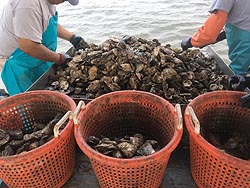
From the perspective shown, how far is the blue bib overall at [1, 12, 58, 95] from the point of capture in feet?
8.01

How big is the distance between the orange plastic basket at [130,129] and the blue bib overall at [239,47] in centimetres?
149

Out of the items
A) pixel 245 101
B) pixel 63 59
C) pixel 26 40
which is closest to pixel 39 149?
pixel 245 101

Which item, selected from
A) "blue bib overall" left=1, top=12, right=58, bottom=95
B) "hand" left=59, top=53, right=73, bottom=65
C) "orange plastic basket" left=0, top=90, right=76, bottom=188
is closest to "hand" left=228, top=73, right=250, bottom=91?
"orange plastic basket" left=0, top=90, right=76, bottom=188

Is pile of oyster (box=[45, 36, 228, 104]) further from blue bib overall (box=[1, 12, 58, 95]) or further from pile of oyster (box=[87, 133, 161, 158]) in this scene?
pile of oyster (box=[87, 133, 161, 158])

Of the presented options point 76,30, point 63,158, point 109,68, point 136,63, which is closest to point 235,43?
point 136,63

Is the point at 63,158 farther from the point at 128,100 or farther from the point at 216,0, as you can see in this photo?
the point at 216,0

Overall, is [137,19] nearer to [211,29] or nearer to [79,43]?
[79,43]

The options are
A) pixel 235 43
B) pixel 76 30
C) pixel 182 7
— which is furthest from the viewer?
pixel 182 7

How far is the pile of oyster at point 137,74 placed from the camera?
6.43ft

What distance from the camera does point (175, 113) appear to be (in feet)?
4.24

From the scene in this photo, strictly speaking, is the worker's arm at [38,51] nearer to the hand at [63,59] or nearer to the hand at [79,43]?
the hand at [63,59]

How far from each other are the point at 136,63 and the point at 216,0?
937 mm

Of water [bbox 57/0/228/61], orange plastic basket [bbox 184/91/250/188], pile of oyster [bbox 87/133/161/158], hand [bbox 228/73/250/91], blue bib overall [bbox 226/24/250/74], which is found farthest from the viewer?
water [bbox 57/0/228/61]

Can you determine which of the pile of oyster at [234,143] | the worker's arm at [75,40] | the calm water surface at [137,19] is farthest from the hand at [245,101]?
the calm water surface at [137,19]
